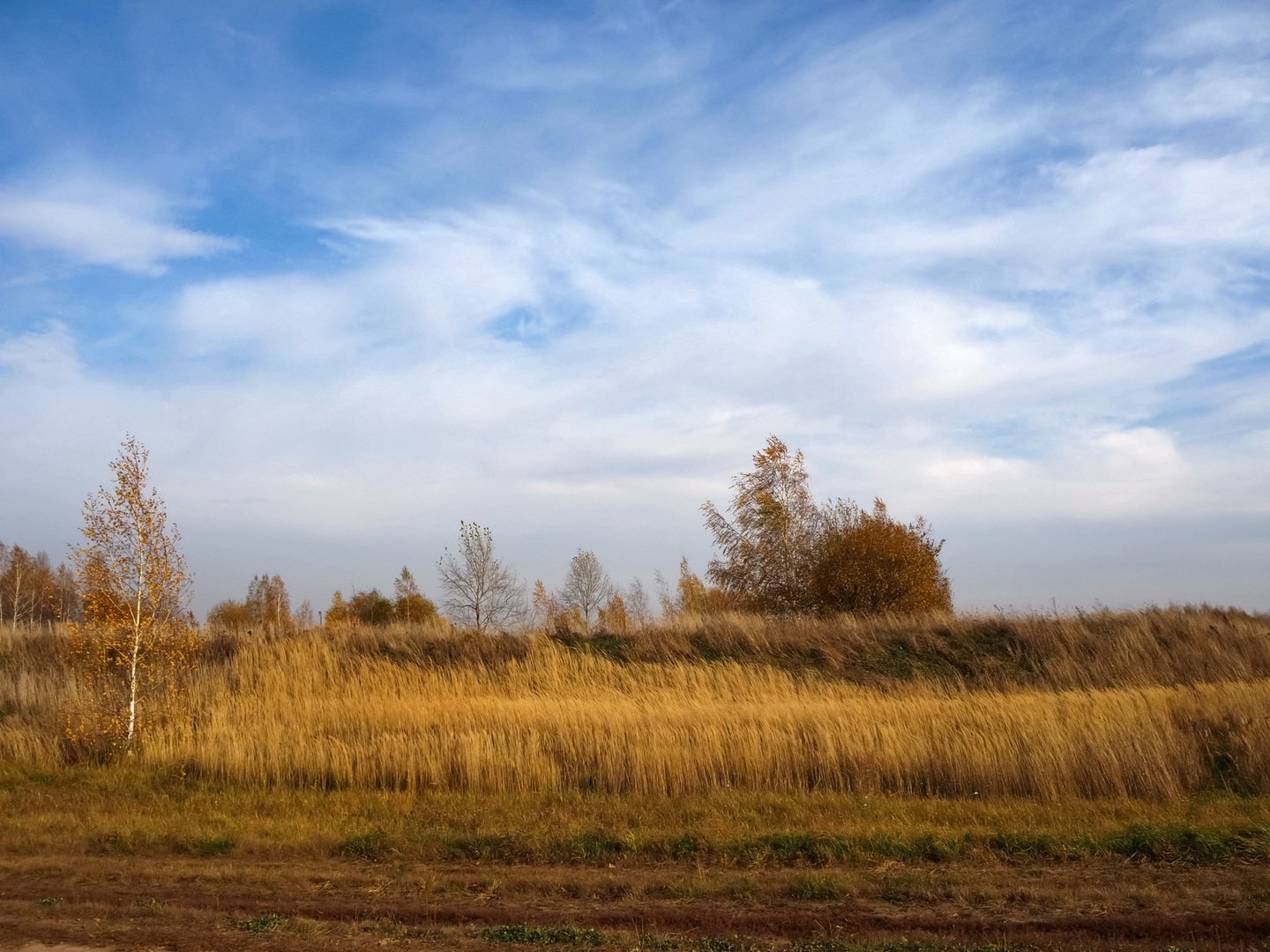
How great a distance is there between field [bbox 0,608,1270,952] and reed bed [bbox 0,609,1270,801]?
5 centimetres

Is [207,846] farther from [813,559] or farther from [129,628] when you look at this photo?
[813,559]

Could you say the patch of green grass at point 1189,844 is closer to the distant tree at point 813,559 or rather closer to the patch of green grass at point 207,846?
the patch of green grass at point 207,846

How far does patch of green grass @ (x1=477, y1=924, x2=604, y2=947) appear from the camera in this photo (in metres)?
6.24

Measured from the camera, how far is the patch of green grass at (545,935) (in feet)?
20.5

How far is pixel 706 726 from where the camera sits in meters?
12.9

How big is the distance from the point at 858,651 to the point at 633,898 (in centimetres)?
1630

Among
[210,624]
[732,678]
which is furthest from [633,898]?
[210,624]

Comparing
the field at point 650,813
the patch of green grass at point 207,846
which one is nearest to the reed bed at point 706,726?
the field at point 650,813

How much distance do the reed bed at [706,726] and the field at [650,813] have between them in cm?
5

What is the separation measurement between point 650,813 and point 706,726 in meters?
2.55

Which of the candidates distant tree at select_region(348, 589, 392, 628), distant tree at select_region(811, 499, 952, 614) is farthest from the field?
distant tree at select_region(348, 589, 392, 628)

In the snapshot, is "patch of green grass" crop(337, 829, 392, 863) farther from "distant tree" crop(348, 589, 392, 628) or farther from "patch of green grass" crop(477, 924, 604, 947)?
"distant tree" crop(348, 589, 392, 628)

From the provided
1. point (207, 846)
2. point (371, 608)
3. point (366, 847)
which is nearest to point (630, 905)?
point (366, 847)

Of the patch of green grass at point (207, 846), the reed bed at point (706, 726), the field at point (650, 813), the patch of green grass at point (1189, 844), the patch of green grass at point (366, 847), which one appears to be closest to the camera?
the field at point (650, 813)
